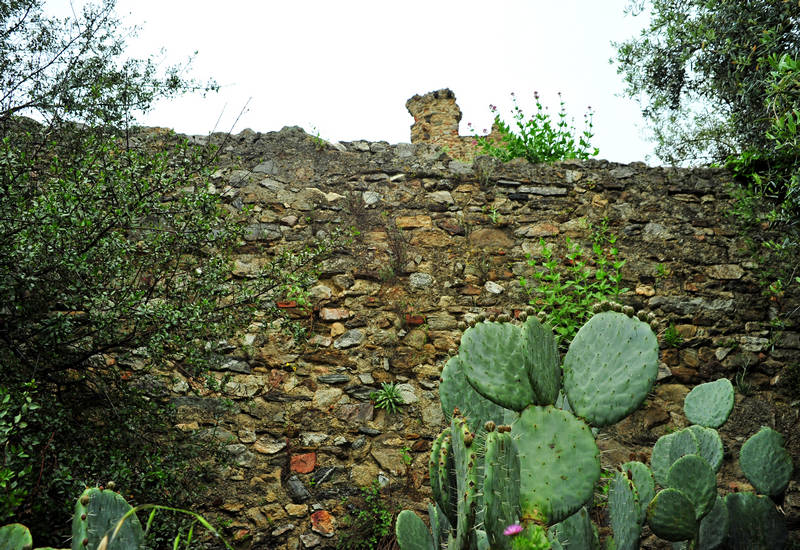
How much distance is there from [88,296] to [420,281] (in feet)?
7.36

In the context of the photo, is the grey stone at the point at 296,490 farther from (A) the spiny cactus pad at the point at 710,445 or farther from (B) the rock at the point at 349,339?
(A) the spiny cactus pad at the point at 710,445

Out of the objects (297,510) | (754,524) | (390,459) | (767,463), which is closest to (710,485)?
(754,524)

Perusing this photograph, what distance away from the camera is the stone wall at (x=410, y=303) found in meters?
3.56

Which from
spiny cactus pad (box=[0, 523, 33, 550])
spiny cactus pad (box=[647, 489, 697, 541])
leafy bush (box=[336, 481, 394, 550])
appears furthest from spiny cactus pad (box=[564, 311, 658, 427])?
leafy bush (box=[336, 481, 394, 550])

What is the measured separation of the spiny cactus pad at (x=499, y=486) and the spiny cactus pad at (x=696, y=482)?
1.14 metres

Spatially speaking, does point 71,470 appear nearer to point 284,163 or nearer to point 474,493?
point 474,493

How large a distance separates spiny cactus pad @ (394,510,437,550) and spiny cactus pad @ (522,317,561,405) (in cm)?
65

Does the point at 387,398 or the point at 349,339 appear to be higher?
the point at 349,339

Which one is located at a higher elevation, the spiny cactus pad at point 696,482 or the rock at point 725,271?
the rock at point 725,271

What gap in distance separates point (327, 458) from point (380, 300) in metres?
1.17

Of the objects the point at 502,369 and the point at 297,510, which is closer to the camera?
the point at 502,369

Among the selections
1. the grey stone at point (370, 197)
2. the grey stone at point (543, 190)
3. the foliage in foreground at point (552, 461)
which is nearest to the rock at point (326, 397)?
the grey stone at point (370, 197)

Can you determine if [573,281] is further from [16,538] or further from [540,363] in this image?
[16,538]

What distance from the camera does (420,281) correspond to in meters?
4.21
